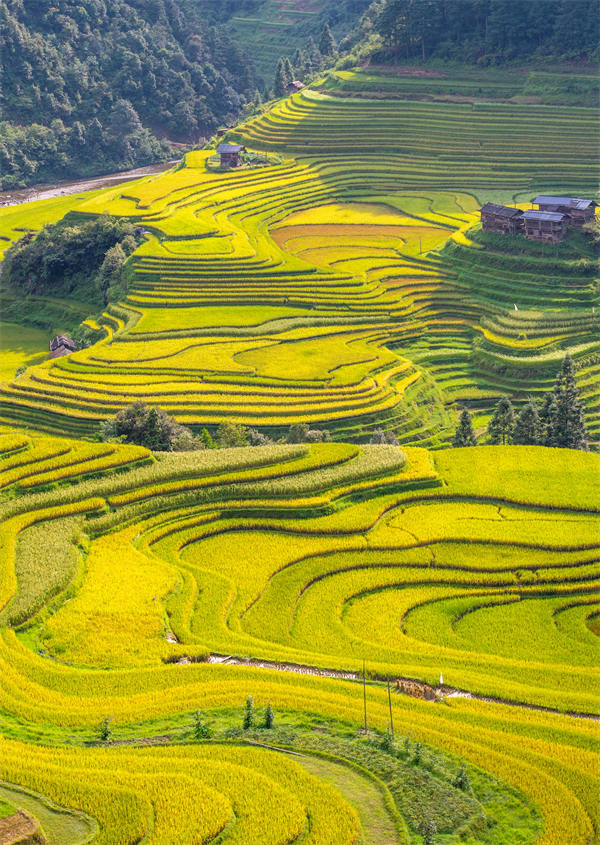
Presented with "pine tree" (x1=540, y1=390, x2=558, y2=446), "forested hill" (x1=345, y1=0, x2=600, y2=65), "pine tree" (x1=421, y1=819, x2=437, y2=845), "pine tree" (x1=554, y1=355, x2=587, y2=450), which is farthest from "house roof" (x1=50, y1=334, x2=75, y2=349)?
"forested hill" (x1=345, y1=0, x2=600, y2=65)

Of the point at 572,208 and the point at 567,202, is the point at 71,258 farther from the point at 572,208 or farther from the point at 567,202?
the point at 572,208

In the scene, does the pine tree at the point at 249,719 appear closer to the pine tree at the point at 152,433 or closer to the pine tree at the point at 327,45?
the pine tree at the point at 152,433

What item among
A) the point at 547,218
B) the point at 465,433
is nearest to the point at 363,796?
the point at 465,433

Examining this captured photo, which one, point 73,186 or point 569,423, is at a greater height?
point 73,186

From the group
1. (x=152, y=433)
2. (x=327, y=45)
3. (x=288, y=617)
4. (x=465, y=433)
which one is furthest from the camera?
(x=327, y=45)

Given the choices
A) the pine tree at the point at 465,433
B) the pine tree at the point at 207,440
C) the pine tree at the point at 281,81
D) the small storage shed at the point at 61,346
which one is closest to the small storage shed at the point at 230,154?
the pine tree at the point at 281,81

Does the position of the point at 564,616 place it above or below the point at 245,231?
below

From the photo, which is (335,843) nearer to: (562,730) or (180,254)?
(562,730)

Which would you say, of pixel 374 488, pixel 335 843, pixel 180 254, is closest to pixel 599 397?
pixel 374 488
